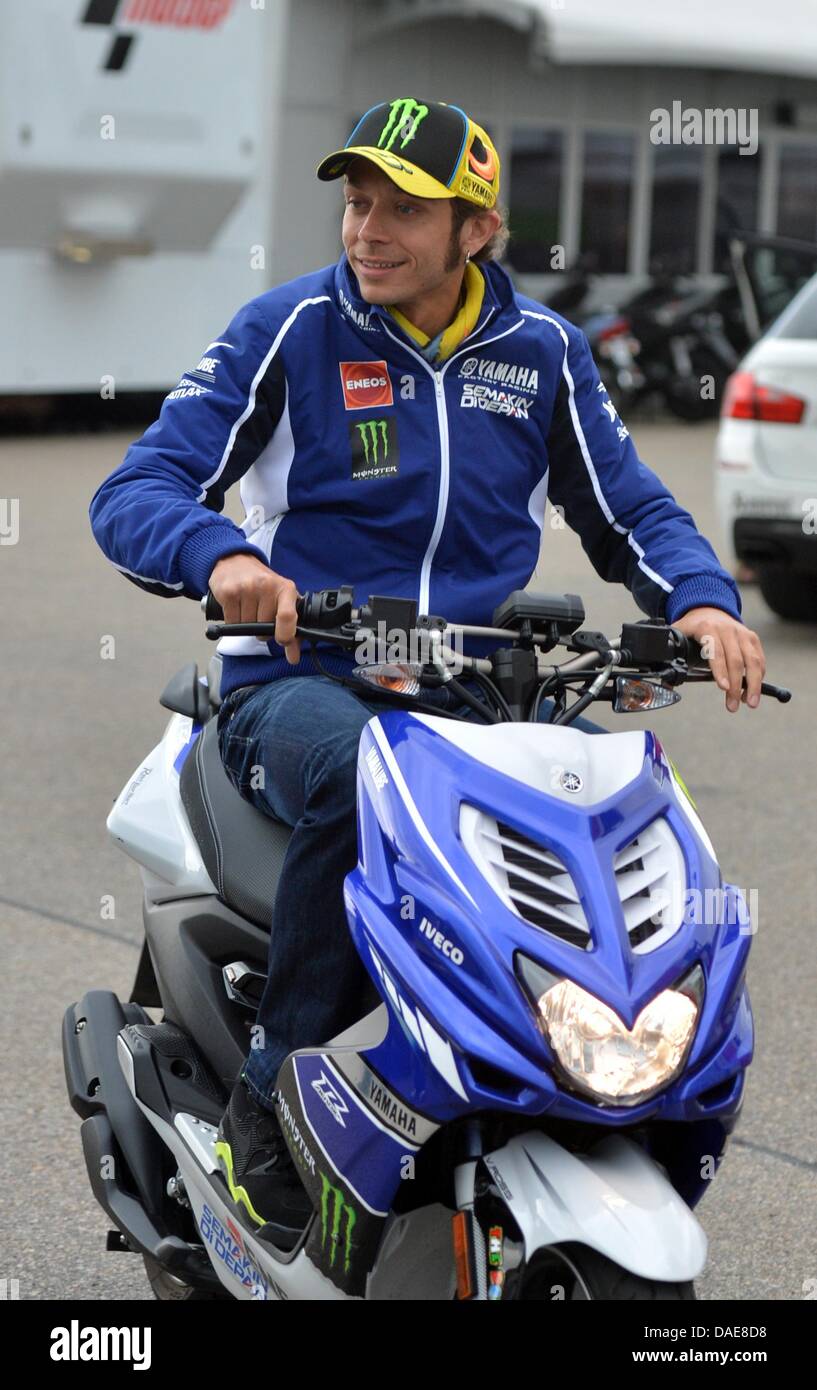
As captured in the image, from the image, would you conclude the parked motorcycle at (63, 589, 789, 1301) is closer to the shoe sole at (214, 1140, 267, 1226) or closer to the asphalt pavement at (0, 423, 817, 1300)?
the shoe sole at (214, 1140, 267, 1226)

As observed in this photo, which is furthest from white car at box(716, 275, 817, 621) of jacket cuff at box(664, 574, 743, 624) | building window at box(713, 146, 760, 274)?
building window at box(713, 146, 760, 274)

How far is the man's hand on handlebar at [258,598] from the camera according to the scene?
2.71m

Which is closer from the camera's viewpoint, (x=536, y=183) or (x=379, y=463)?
(x=379, y=463)

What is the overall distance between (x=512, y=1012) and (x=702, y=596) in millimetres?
973

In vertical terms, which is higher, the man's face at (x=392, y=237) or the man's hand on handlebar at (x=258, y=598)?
the man's face at (x=392, y=237)

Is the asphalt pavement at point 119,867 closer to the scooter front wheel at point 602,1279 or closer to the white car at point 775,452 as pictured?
the white car at point 775,452

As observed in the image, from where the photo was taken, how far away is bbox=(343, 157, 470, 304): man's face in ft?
10.4

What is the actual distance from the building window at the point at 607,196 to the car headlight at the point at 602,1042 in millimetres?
23556

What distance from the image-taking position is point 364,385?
10.5 feet

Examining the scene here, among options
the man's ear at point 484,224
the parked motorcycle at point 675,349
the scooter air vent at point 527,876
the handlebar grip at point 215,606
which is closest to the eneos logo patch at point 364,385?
the man's ear at point 484,224

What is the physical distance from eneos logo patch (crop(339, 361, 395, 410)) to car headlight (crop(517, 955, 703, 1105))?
113 centimetres

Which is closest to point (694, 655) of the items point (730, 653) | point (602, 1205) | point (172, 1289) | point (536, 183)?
point (730, 653)

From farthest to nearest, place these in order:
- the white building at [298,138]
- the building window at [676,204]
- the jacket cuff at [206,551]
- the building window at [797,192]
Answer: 1. the building window at [797,192]
2. the building window at [676,204]
3. the white building at [298,138]
4. the jacket cuff at [206,551]

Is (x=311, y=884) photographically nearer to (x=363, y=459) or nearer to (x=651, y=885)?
(x=651, y=885)
